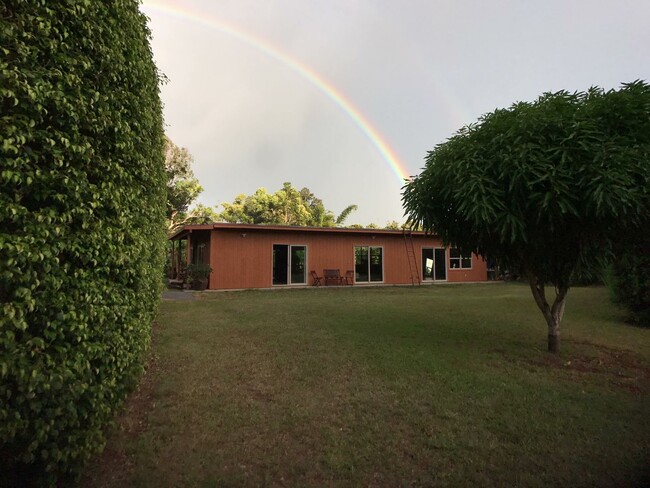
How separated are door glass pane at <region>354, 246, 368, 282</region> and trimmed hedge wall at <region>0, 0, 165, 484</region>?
1690 cm

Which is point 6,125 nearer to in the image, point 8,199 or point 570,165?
point 8,199

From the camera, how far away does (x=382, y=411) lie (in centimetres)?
380

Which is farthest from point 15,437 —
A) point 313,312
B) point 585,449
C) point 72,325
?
point 313,312

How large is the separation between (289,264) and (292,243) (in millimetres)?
971

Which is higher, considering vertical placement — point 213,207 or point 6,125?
point 213,207

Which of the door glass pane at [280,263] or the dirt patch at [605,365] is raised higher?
the door glass pane at [280,263]

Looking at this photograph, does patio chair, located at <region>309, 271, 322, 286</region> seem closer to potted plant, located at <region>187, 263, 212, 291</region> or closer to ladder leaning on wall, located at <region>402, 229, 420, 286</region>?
potted plant, located at <region>187, 263, 212, 291</region>

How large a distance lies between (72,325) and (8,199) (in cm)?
Answer: 70

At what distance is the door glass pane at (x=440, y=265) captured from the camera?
21.3 metres

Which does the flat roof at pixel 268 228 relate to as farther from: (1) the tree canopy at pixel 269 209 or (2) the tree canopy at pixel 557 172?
(1) the tree canopy at pixel 269 209

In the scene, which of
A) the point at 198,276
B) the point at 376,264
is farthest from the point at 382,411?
the point at 376,264

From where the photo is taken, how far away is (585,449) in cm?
315

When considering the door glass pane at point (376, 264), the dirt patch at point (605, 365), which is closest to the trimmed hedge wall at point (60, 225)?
the dirt patch at point (605, 365)

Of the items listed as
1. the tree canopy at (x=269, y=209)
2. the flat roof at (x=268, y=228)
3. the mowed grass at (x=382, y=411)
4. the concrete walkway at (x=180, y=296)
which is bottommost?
the mowed grass at (x=382, y=411)
